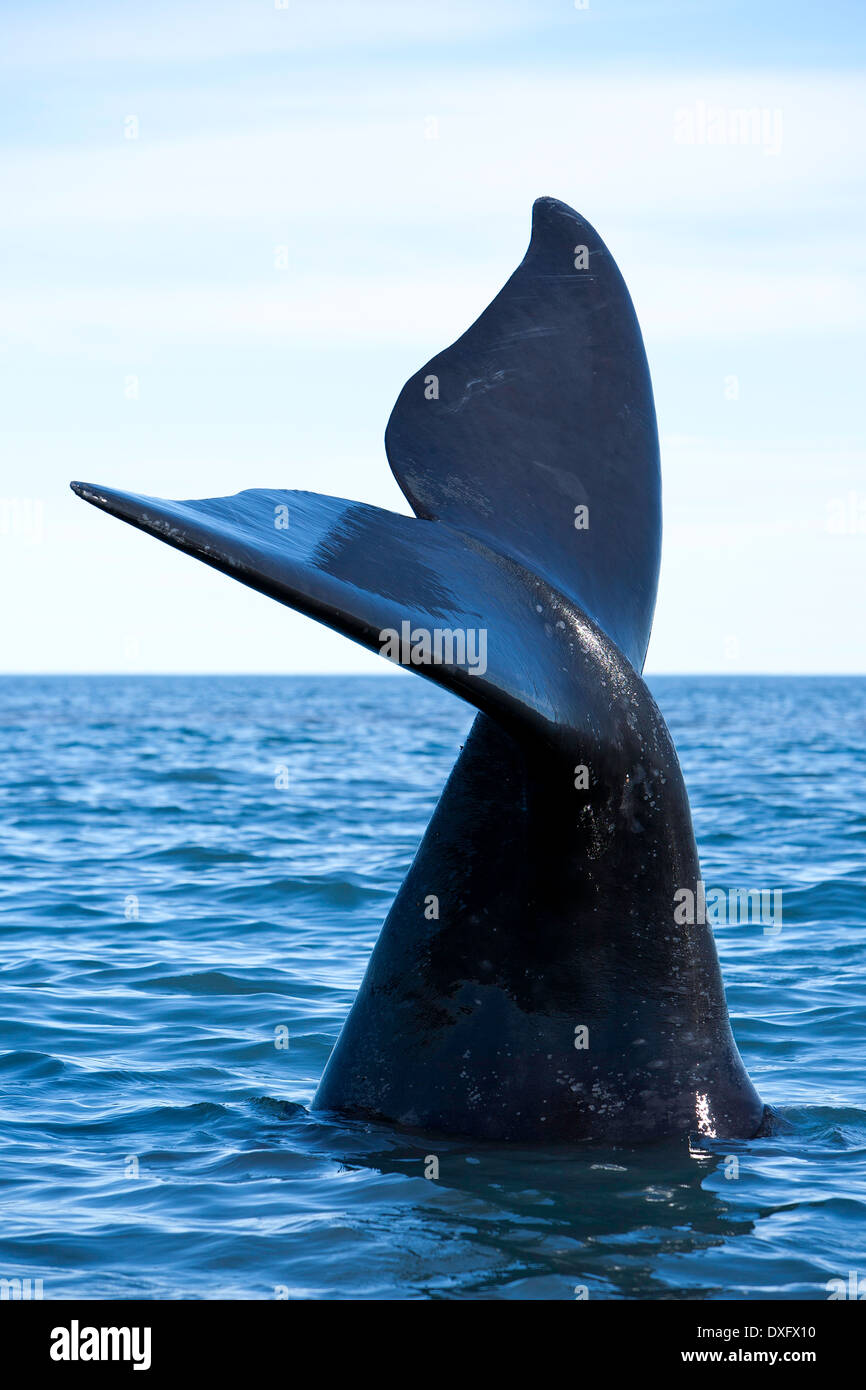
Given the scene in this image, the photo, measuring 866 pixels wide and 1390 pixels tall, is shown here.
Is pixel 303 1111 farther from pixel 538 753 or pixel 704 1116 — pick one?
pixel 538 753

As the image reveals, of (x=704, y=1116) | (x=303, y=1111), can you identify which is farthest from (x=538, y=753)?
(x=303, y=1111)

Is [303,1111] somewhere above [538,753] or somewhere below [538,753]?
below

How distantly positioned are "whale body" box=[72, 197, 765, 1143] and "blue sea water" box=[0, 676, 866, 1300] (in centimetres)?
22

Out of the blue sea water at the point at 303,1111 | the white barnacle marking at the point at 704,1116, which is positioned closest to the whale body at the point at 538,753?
the white barnacle marking at the point at 704,1116

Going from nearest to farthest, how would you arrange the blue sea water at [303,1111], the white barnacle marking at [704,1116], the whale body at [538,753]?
the whale body at [538,753] < the blue sea water at [303,1111] < the white barnacle marking at [704,1116]

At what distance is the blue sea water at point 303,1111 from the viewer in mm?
4777

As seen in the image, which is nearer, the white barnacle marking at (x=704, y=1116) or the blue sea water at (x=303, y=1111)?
the blue sea water at (x=303, y=1111)

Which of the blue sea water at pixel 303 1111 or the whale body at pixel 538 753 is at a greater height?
the whale body at pixel 538 753

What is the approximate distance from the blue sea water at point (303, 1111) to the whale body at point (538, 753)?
22cm

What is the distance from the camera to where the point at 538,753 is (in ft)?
15.2

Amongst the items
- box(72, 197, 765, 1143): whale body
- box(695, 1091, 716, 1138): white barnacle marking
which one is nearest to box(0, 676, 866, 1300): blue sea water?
box(695, 1091, 716, 1138): white barnacle marking

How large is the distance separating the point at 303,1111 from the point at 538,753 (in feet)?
7.63

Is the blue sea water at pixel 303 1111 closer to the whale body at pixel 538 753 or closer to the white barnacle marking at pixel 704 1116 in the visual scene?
the white barnacle marking at pixel 704 1116
